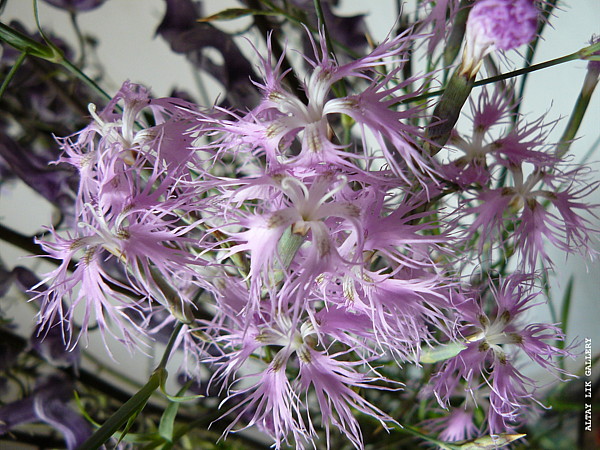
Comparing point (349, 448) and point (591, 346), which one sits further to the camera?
point (591, 346)

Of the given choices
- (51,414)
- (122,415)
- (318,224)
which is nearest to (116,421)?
(122,415)

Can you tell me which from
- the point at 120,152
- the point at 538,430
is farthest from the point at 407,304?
the point at 538,430

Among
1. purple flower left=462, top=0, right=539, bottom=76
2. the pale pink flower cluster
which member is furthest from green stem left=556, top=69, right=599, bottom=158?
purple flower left=462, top=0, right=539, bottom=76

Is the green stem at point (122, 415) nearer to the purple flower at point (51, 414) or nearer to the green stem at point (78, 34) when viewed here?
the purple flower at point (51, 414)

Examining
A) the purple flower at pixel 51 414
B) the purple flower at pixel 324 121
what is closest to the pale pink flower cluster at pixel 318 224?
the purple flower at pixel 324 121

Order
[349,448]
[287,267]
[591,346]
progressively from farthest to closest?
[591,346], [349,448], [287,267]

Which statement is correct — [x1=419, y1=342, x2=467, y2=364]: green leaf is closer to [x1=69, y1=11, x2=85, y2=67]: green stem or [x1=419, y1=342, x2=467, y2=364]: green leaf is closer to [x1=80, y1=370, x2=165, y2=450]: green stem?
[x1=80, y1=370, x2=165, y2=450]: green stem

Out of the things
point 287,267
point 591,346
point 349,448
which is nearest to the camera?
point 287,267

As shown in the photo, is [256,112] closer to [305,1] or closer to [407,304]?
[407,304]

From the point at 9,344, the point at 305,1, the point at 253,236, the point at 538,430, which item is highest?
the point at 305,1
